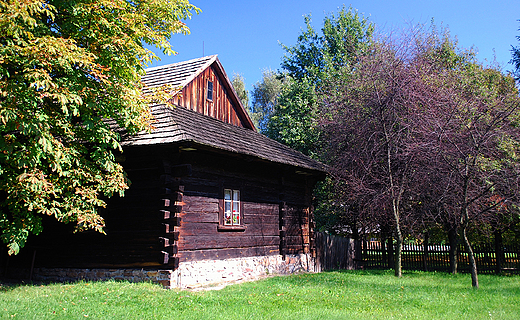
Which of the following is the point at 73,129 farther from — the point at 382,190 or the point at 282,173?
the point at 382,190

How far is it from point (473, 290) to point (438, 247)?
8500 mm

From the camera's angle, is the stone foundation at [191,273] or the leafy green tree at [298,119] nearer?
the stone foundation at [191,273]

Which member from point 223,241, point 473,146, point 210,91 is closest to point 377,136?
point 473,146

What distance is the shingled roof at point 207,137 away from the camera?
10883 millimetres

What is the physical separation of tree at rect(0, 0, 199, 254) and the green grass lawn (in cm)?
153

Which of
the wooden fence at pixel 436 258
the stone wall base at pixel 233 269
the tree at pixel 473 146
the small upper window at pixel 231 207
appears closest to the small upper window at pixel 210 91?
the small upper window at pixel 231 207

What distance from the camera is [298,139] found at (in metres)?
24.0

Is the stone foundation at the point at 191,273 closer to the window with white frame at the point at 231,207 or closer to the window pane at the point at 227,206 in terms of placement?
the window with white frame at the point at 231,207

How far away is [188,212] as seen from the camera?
452 inches

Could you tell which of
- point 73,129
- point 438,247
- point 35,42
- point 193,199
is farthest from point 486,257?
point 35,42

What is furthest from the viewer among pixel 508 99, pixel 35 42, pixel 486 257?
pixel 486 257

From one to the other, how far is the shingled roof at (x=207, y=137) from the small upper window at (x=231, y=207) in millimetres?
1457

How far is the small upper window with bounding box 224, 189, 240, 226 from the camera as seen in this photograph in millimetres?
13062

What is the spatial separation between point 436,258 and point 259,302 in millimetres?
13090
